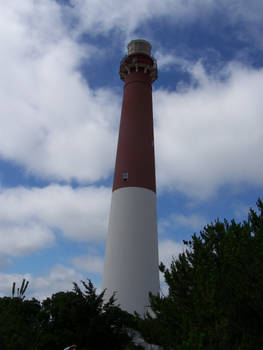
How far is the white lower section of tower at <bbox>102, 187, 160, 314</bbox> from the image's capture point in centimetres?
2217

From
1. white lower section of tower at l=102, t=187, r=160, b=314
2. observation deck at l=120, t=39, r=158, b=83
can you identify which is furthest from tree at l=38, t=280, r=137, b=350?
observation deck at l=120, t=39, r=158, b=83

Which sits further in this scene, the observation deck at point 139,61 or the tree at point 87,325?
the observation deck at point 139,61

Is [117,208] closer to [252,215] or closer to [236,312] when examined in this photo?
[252,215]

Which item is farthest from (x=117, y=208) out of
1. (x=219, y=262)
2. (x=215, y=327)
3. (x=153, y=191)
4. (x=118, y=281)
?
(x=215, y=327)

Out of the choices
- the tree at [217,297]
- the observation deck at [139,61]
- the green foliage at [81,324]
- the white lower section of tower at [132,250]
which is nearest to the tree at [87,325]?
the green foliage at [81,324]

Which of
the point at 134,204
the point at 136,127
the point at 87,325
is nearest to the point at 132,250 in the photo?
the point at 134,204

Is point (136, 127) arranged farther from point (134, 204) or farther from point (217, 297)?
point (217, 297)

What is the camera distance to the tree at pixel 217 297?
480 inches

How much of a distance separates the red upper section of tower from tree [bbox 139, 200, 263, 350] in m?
9.76

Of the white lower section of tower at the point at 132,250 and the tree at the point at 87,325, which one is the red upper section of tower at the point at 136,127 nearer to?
the white lower section of tower at the point at 132,250

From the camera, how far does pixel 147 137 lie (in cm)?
2672

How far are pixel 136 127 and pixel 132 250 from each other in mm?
9374

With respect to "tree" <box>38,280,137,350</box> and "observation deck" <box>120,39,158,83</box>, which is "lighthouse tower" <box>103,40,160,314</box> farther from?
"tree" <box>38,280,137,350</box>

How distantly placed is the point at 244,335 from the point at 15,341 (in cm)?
794
